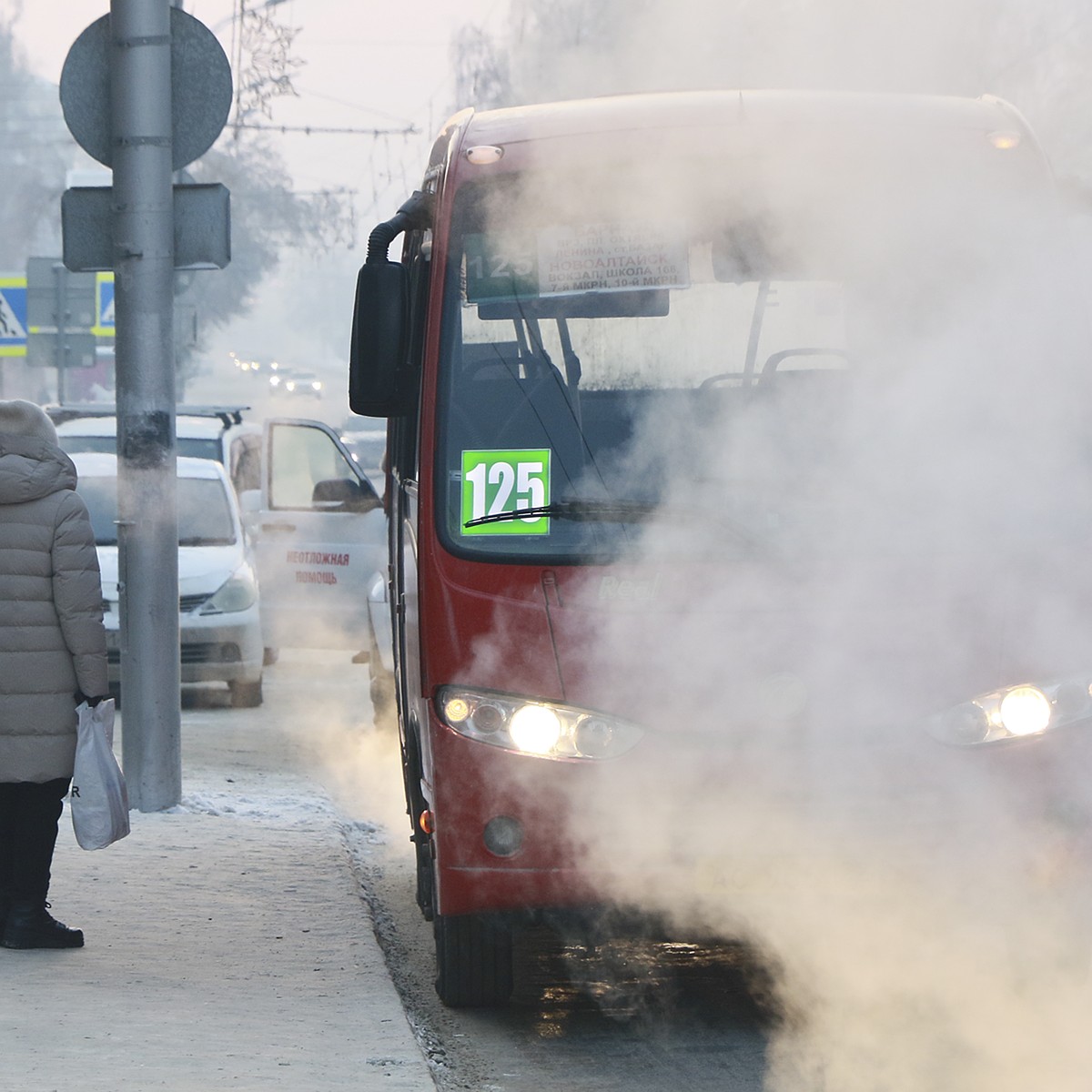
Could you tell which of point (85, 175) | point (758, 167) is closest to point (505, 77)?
point (758, 167)

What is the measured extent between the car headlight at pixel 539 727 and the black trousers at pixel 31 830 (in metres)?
1.45

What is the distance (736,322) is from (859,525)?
0.66 meters

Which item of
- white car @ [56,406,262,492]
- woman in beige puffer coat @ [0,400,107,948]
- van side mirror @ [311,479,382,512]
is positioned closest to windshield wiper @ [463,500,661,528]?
woman in beige puffer coat @ [0,400,107,948]

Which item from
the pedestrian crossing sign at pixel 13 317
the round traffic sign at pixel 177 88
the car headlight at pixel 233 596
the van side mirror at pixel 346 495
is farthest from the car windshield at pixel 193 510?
the round traffic sign at pixel 177 88

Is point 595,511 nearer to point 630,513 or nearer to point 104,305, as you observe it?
point 630,513

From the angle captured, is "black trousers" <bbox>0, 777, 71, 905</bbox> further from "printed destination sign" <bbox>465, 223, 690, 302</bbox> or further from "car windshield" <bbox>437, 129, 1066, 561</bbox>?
"printed destination sign" <bbox>465, 223, 690, 302</bbox>

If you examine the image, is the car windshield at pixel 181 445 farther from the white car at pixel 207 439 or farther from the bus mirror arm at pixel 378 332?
the bus mirror arm at pixel 378 332

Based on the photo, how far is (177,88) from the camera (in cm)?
792

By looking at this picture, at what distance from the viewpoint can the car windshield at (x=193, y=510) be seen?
13.2m

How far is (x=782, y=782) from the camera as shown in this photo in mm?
4621

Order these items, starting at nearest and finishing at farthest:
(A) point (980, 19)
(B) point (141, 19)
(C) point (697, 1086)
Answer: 1. (C) point (697, 1086)
2. (B) point (141, 19)
3. (A) point (980, 19)

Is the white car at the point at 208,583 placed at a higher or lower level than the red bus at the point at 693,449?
lower

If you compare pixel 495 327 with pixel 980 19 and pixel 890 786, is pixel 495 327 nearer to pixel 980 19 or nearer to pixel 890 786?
pixel 890 786

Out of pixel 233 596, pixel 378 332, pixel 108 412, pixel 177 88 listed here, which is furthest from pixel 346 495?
pixel 108 412
